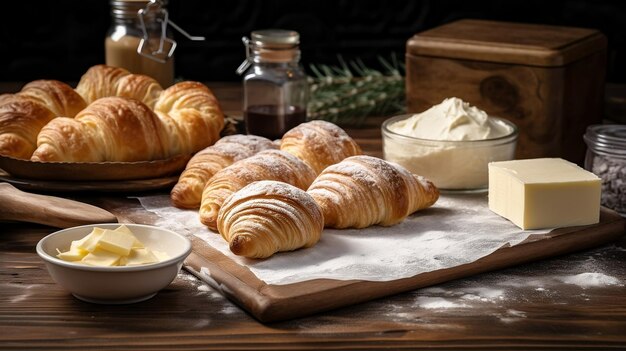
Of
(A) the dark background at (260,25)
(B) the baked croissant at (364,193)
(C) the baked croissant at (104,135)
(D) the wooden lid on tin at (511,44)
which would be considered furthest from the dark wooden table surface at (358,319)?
(A) the dark background at (260,25)

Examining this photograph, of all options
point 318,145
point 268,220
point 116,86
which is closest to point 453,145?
point 318,145

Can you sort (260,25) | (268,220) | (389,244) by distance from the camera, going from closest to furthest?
(268,220)
(389,244)
(260,25)

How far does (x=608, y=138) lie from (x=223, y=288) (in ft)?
2.71

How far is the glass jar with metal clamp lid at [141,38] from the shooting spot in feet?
7.53

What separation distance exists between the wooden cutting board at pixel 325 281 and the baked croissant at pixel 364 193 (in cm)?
21

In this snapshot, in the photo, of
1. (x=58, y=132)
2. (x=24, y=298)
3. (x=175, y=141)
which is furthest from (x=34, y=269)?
(x=175, y=141)

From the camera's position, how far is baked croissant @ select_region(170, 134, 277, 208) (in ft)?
5.91

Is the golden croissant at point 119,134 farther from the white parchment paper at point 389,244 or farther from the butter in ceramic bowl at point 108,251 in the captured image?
the butter in ceramic bowl at point 108,251

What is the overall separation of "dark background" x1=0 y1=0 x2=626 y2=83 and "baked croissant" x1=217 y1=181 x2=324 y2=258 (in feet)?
5.36

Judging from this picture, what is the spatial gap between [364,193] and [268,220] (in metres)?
0.24

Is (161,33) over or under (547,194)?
over

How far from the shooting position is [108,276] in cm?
133

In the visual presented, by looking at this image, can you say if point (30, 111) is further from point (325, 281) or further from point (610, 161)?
point (610, 161)

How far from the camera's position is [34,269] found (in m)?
1.54
